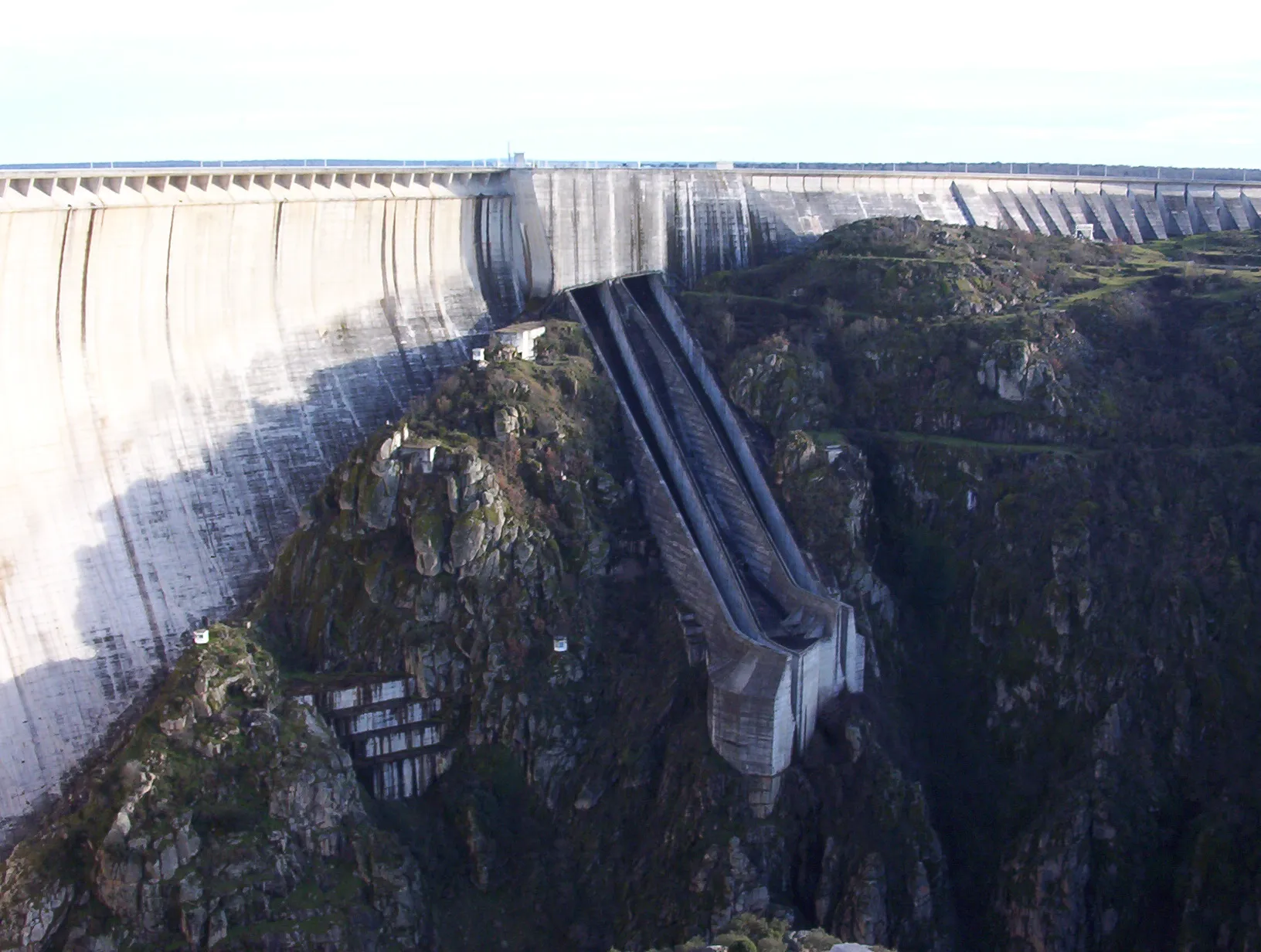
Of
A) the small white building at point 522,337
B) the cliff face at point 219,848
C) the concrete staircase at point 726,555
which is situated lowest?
the cliff face at point 219,848

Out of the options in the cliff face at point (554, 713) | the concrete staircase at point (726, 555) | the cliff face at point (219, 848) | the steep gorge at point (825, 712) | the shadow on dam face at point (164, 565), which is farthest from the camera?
the concrete staircase at point (726, 555)

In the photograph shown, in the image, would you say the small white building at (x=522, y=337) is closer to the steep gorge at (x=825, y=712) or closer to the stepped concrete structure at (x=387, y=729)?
the steep gorge at (x=825, y=712)

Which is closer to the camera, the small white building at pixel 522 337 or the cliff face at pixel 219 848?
the cliff face at pixel 219 848

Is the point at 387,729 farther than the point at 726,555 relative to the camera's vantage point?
No

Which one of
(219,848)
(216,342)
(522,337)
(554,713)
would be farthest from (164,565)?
(522,337)

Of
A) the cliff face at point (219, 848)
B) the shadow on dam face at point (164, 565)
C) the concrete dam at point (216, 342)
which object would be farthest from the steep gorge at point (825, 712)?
the concrete dam at point (216, 342)

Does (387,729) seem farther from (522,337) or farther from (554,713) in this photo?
(522,337)
